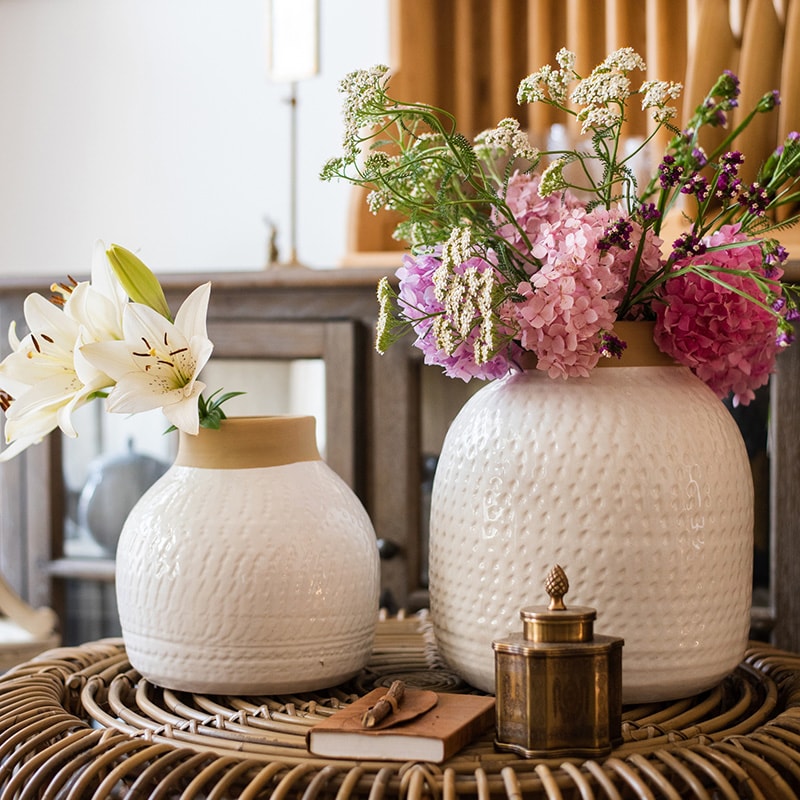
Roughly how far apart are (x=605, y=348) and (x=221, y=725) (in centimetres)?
33

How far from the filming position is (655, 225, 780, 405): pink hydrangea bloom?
0.71 meters

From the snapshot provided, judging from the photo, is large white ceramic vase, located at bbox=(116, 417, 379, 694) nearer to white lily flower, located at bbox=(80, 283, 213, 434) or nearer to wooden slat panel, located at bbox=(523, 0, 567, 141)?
white lily flower, located at bbox=(80, 283, 213, 434)

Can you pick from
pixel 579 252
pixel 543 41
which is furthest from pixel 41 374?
pixel 543 41

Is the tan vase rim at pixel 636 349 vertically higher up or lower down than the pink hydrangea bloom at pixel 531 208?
lower down

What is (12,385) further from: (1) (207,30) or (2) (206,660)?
(1) (207,30)

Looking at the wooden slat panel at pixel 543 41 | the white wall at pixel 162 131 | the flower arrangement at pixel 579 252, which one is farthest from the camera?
the white wall at pixel 162 131

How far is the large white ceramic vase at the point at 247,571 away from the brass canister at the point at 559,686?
16 centimetres

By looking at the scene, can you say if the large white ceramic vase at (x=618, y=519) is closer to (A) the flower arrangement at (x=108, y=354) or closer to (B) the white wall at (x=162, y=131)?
(A) the flower arrangement at (x=108, y=354)

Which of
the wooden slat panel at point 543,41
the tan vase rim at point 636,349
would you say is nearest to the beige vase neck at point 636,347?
the tan vase rim at point 636,349

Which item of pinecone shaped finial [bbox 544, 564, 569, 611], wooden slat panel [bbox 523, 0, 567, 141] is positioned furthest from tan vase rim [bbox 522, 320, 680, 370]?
wooden slat panel [bbox 523, 0, 567, 141]

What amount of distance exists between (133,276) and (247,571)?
21 centimetres

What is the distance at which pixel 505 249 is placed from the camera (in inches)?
28.1

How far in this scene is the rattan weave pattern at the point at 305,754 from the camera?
1.86 feet

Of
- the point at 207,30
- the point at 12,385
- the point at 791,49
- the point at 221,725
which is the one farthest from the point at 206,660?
the point at 207,30
